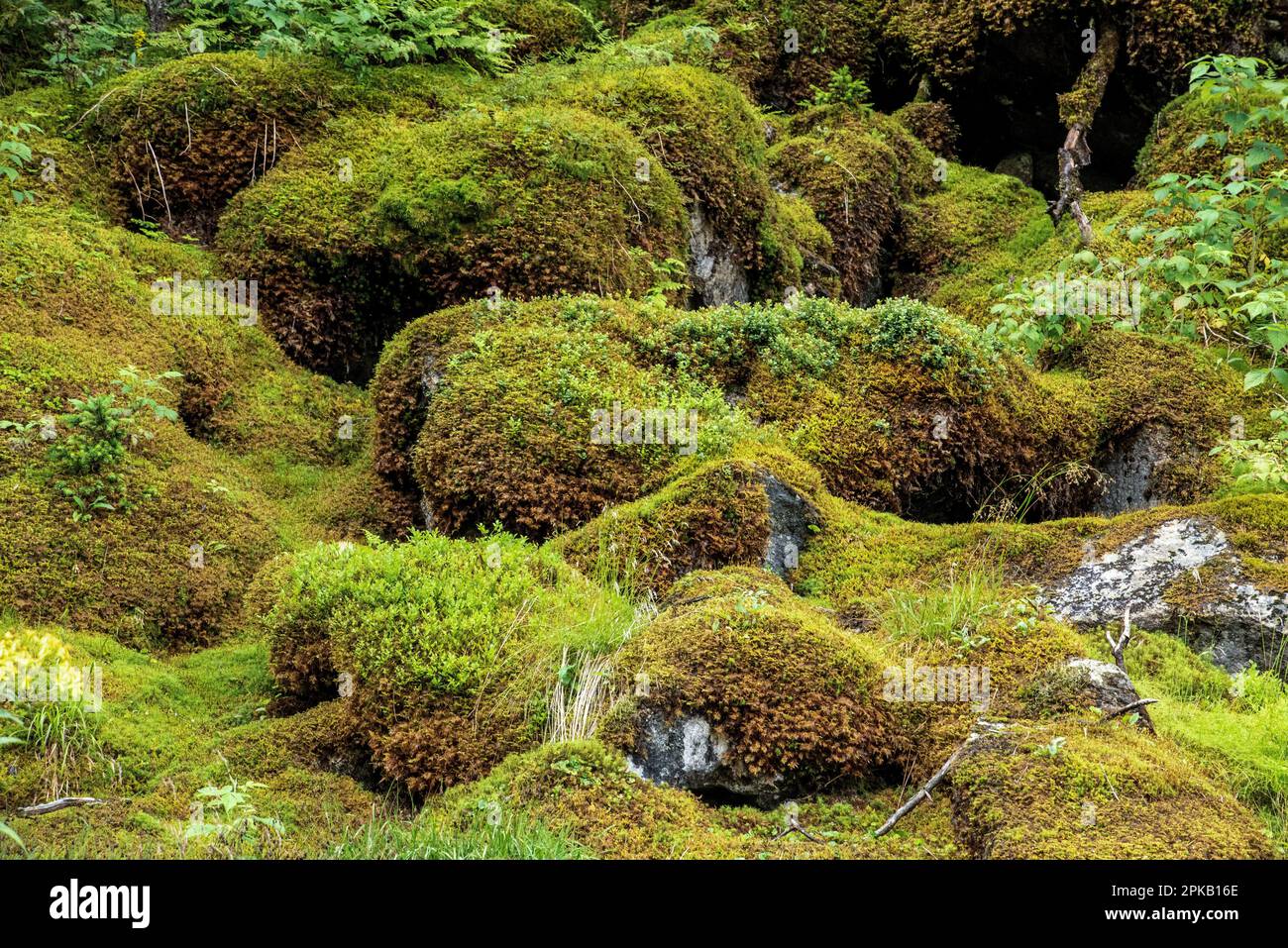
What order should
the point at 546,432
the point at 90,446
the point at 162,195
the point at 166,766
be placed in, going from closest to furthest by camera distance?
the point at 166,766 → the point at 90,446 → the point at 546,432 → the point at 162,195

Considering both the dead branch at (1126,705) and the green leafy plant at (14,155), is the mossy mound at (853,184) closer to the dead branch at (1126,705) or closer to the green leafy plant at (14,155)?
the dead branch at (1126,705)

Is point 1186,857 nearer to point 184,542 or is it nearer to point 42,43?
point 184,542

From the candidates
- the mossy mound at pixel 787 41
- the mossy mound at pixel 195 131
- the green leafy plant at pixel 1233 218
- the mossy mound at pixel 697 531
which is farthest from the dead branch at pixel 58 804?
the mossy mound at pixel 787 41

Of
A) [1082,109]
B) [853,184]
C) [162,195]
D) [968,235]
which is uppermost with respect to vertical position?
[1082,109]

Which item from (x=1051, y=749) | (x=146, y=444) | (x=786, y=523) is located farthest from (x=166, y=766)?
(x=1051, y=749)

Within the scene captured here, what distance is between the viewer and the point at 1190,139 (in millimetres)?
13516

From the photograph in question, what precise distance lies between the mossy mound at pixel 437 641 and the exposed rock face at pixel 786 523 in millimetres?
1626

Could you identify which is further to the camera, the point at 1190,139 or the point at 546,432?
the point at 1190,139

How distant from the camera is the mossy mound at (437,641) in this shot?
Result: 6324 millimetres

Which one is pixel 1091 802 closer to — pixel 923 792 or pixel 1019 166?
pixel 923 792

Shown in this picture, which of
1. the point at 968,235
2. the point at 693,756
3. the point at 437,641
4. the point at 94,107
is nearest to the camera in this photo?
the point at 693,756

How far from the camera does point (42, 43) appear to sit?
44.1ft

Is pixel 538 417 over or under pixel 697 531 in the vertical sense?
over

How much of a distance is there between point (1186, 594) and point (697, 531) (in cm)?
332
